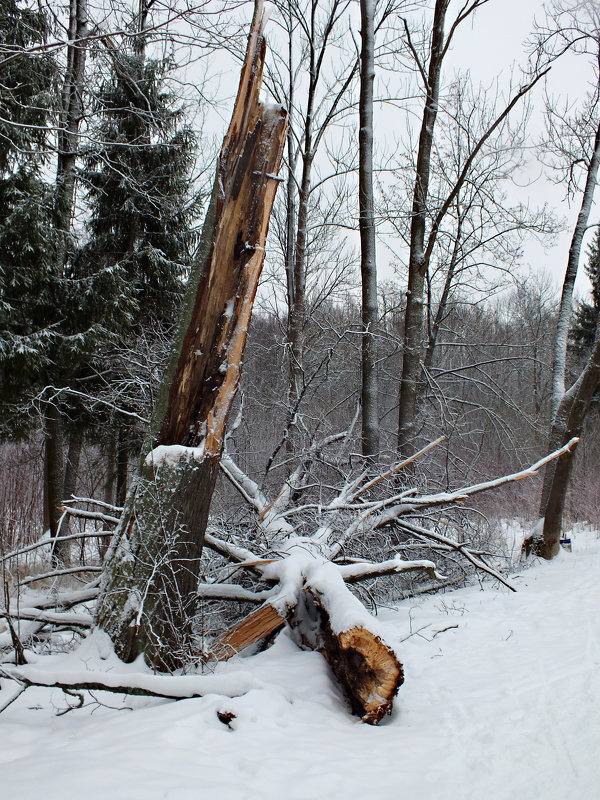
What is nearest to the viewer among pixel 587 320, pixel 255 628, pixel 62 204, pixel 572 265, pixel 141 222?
pixel 255 628

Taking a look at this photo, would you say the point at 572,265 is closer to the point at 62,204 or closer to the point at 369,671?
the point at 369,671

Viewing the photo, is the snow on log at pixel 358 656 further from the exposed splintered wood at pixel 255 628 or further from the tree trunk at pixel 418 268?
the tree trunk at pixel 418 268

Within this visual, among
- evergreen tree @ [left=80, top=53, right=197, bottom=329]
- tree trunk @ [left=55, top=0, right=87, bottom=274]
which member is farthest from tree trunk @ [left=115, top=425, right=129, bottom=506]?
tree trunk @ [left=55, top=0, right=87, bottom=274]

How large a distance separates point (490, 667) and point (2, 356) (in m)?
7.39

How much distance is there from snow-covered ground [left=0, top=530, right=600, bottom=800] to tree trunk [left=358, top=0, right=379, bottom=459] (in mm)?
4517

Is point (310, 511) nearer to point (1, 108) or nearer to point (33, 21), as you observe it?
point (1, 108)

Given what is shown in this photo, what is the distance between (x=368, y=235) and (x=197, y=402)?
18.1 feet

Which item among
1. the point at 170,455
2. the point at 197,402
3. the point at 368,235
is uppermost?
the point at 368,235

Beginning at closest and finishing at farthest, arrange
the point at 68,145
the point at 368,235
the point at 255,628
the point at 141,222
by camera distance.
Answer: the point at 255,628 → the point at 368,235 → the point at 68,145 → the point at 141,222

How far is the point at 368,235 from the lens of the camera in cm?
807

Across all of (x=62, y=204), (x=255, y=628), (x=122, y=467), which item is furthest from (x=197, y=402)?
(x=122, y=467)

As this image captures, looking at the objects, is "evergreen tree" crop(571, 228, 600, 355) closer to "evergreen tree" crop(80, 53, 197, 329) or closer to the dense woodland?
the dense woodland

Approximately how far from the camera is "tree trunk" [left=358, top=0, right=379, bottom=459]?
7.91m

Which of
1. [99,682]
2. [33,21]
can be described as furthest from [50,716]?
[33,21]
